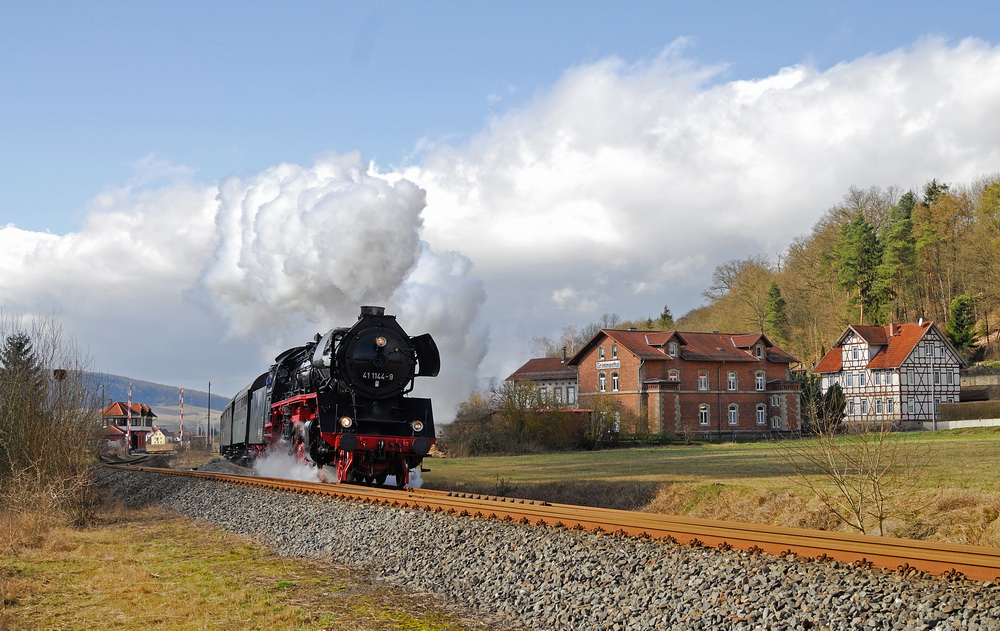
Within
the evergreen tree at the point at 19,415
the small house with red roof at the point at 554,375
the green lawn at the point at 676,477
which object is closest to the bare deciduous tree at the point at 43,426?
the evergreen tree at the point at 19,415

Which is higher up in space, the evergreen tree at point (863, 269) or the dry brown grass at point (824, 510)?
the evergreen tree at point (863, 269)

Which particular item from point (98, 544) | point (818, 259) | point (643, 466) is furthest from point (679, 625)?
point (818, 259)

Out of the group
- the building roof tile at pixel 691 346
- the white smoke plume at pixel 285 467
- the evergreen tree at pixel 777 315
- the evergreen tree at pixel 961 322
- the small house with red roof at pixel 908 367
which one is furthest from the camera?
the evergreen tree at pixel 777 315

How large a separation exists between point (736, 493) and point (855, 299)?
65.8 metres

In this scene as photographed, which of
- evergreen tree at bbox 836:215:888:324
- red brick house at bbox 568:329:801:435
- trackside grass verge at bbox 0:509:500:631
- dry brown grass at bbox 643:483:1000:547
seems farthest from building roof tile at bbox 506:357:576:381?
trackside grass verge at bbox 0:509:500:631

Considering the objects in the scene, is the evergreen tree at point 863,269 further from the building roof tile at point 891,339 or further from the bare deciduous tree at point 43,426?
the bare deciduous tree at point 43,426

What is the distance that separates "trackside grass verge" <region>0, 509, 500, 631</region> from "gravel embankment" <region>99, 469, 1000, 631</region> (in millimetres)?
503

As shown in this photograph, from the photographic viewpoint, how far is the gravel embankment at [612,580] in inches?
242

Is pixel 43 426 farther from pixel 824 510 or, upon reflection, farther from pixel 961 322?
pixel 961 322

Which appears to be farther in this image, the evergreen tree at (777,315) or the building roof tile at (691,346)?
the evergreen tree at (777,315)

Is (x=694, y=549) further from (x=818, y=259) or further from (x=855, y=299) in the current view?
(x=818, y=259)

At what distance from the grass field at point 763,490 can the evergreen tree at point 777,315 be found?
173 feet

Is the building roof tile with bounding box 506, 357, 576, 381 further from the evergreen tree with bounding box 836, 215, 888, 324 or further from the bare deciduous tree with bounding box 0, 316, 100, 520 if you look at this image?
the bare deciduous tree with bounding box 0, 316, 100, 520

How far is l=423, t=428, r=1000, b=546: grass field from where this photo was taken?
13703mm
